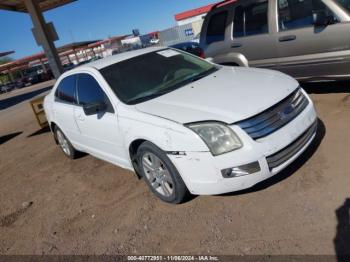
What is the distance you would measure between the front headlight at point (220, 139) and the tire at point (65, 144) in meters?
3.51

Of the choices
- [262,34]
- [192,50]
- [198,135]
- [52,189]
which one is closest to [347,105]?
[262,34]

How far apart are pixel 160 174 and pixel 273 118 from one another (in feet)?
4.30

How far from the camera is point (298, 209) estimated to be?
132 inches

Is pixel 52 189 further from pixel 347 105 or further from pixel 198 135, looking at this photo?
pixel 347 105

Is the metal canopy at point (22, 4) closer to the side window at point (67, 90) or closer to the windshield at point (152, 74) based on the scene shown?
the side window at point (67, 90)

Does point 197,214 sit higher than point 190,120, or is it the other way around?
point 190,120

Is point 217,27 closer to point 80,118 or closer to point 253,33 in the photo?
point 253,33

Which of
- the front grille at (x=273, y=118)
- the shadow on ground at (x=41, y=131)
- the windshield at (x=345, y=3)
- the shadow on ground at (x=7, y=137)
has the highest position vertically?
the windshield at (x=345, y=3)

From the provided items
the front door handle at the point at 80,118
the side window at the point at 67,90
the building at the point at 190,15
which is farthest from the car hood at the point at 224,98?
the building at the point at 190,15

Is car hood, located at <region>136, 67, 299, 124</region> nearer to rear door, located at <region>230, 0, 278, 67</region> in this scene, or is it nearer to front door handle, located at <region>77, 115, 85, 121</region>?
front door handle, located at <region>77, 115, 85, 121</region>

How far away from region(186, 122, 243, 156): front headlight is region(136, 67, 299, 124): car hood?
8cm

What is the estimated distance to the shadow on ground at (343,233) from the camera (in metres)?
2.70

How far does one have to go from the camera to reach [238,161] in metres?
3.32

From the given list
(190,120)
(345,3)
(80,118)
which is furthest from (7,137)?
(345,3)
